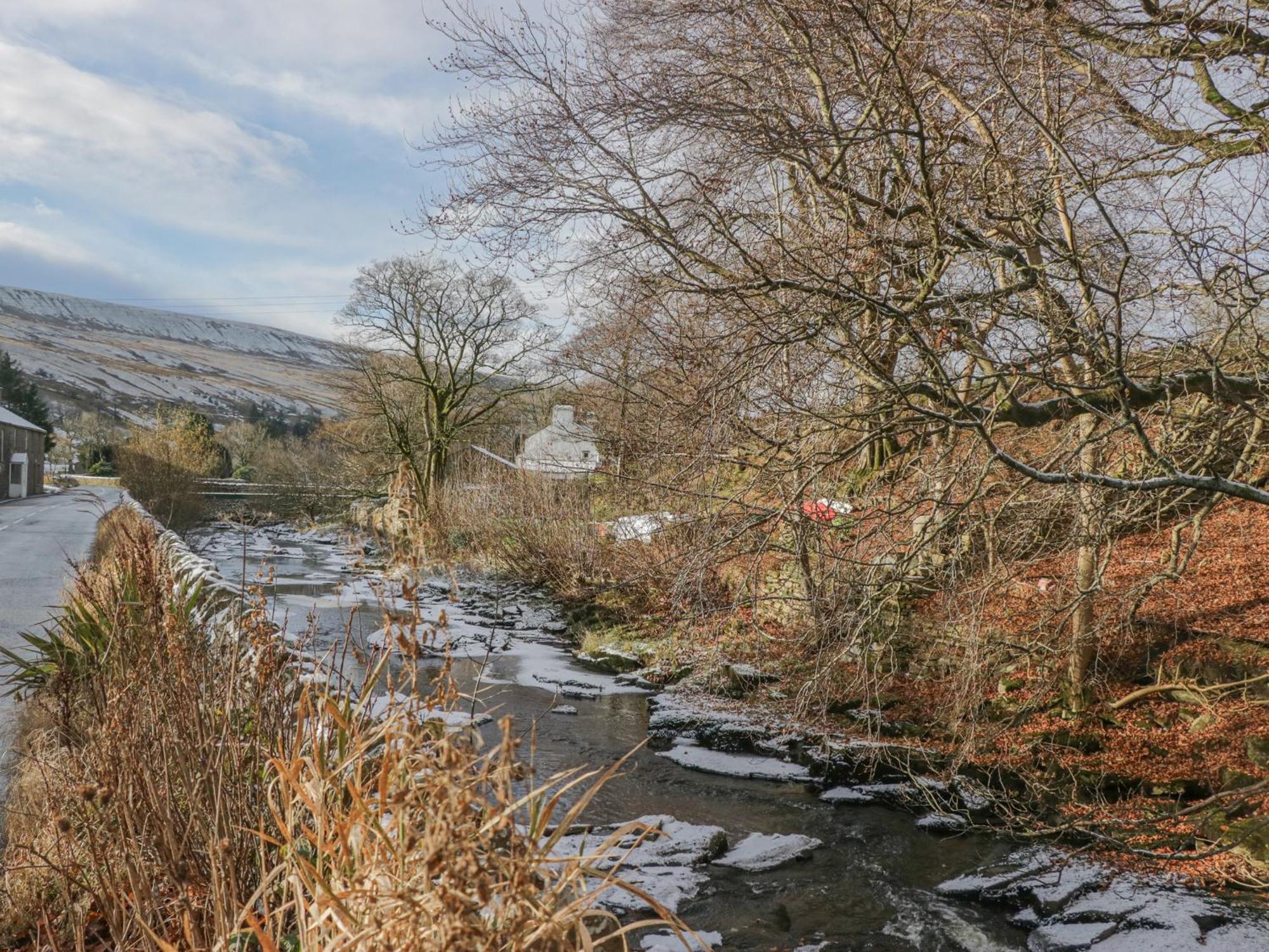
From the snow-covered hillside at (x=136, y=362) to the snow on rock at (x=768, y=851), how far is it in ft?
211

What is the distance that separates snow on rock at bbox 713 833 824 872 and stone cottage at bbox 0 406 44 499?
44046mm

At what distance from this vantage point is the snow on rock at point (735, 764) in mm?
7824

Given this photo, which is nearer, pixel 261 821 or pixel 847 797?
pixel 261 821

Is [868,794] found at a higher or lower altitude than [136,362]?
lower

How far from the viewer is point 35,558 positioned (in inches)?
659

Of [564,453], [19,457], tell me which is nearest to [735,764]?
[564,453]

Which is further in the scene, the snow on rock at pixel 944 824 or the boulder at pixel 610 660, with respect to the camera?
the boulder at pixel 610 660

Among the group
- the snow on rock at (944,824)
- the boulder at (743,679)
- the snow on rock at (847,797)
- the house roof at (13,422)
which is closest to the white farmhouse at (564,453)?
the boulder at (743,679)

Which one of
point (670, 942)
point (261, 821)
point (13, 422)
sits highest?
point (13, 422)

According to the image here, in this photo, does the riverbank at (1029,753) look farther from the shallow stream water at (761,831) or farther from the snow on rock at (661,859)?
the snow on rock at (661,859)

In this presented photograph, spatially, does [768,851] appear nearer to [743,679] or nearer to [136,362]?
[743,679]

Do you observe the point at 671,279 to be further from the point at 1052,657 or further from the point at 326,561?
the point at 326,561

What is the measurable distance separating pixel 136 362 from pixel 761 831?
5876 inches

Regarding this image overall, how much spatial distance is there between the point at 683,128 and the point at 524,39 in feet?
5.13
